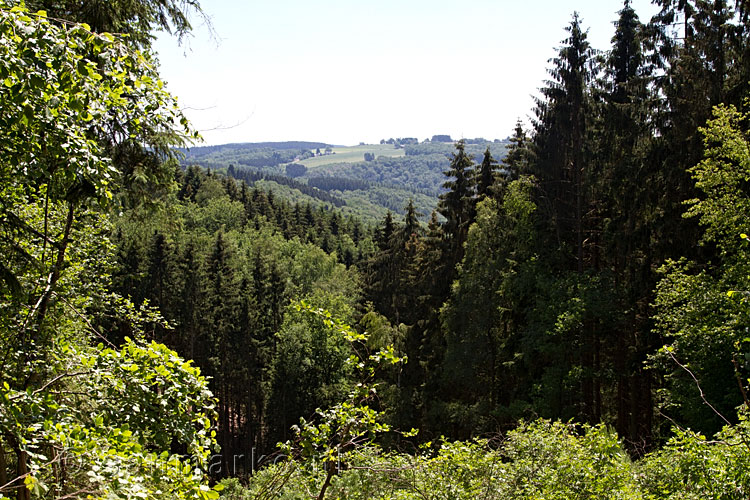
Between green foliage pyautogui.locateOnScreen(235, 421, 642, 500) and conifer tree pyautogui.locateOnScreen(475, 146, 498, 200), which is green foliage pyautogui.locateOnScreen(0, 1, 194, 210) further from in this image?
conifer tree pyautogui.locateOnScreen(475, 146, 498, 200)

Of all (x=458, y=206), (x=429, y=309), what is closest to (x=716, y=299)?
(x=458, y=206)

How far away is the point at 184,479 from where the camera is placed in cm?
343

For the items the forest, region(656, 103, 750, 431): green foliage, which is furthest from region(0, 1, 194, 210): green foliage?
Result: region(656, 103, 750, 431): green foliage

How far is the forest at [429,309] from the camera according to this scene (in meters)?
3.68

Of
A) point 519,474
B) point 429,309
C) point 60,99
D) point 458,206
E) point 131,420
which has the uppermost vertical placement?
point 60,99

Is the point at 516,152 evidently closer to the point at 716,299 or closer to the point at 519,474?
the point at 716,299

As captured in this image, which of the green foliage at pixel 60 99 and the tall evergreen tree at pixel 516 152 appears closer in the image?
the green foliage at pixel 60 99

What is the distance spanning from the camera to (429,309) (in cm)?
2742

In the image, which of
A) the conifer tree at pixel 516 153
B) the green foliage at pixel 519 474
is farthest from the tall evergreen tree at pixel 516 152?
the green foliage at pixel 519 474

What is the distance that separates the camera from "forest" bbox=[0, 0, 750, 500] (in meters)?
3.68

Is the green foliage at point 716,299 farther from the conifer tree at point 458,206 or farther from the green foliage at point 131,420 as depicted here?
the conifer tree at point 458,206

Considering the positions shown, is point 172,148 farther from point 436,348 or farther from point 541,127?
point 436,348

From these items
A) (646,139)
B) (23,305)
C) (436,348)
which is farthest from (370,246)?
(23,305)

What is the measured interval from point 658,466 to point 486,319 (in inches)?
520
